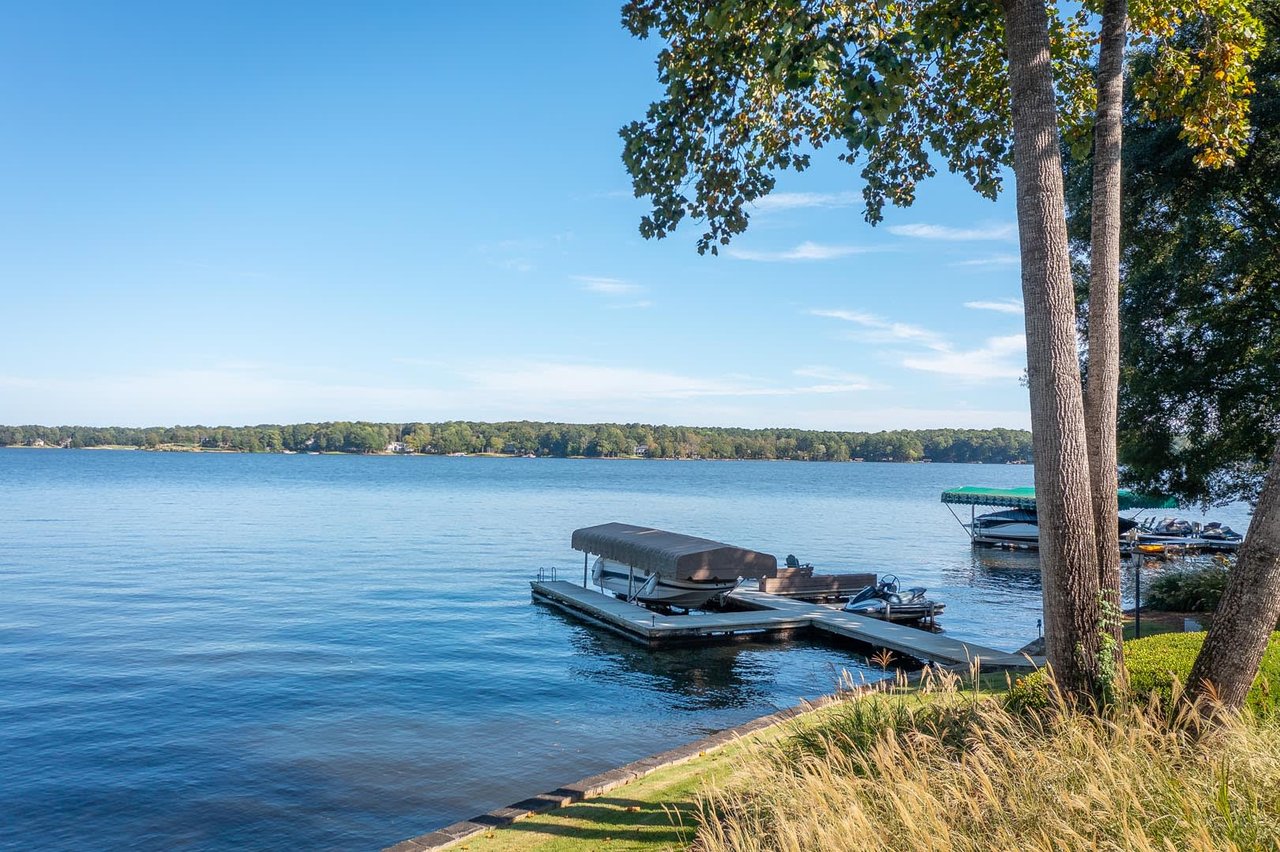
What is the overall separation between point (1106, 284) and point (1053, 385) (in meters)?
1.48

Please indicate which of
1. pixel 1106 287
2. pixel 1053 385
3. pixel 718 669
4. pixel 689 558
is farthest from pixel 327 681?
pixel 1106 287

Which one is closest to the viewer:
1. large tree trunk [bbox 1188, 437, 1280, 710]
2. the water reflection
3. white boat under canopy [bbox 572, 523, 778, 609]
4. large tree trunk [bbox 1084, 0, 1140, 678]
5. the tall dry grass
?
the tall dry grass

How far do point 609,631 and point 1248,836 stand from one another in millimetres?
23108

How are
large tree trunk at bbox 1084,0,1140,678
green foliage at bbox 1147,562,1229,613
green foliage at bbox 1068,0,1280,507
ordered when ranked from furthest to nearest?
green foliage at bbox 1147,562,1229,613
green foliage at bbox 1068,0,1280,507
large tree trunk at bbox 1084,0,1140,678

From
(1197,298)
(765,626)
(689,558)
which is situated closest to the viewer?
(1197,298)

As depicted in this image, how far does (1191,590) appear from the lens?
23.2 metres

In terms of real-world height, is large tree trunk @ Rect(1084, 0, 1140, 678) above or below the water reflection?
above

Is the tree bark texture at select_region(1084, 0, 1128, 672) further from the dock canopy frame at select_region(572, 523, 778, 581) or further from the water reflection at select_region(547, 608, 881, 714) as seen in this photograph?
the dock canopy frame at select_region(572, 523, 778, 581)

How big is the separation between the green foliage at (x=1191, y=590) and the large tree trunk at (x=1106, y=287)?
1825 cm

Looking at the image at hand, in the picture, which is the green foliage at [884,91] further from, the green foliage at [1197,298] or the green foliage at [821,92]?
the green foliage at [1197,298]

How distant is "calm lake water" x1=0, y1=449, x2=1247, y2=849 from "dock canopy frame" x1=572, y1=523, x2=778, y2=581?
302cm

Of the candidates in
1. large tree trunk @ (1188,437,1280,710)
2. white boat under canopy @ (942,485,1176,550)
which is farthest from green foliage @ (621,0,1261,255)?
white boat under canopy @ (942,485,1176,550)

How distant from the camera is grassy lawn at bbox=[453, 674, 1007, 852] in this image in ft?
26.3

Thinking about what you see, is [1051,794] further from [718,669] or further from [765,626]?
[765,626]
